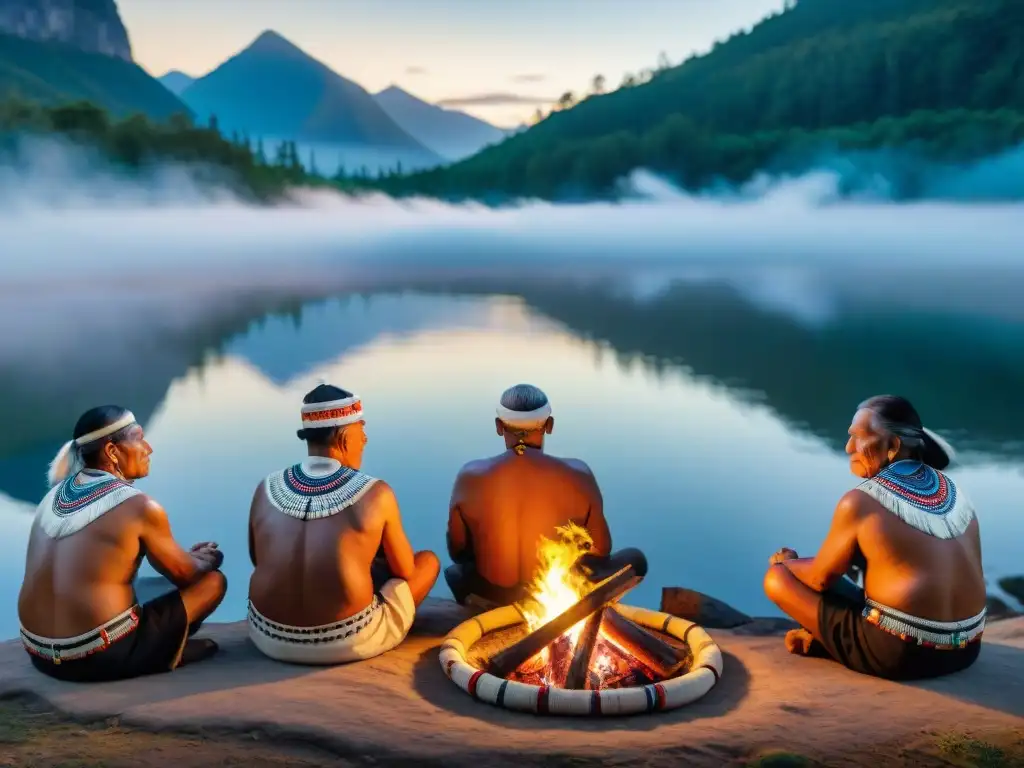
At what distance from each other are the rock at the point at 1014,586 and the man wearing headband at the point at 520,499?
221 cm

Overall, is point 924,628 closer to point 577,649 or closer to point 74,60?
point 577,649

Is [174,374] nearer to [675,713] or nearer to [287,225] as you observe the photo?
[675,713]

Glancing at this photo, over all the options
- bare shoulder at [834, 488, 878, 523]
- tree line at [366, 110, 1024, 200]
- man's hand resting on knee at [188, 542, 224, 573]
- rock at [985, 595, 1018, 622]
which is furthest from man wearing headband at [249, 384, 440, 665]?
tree line at [366, 110, 1024, 200]

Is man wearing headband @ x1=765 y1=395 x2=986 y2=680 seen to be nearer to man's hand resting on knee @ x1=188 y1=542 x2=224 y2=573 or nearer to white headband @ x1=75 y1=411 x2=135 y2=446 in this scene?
man's hand resting on knee @ x1=188 y1=542 x2=224 y2=573

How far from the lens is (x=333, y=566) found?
2840mm

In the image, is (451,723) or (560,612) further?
(560,612)

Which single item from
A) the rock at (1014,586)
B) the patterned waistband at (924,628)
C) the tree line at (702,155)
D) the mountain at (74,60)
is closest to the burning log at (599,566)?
the patterned waistband at (924,628)

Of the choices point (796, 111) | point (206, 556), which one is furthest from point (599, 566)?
point (796, 111)

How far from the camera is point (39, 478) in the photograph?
6.71 m

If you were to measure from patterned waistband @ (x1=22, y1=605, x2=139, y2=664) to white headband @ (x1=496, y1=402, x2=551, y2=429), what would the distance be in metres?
1.22

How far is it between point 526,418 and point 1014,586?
2.65m

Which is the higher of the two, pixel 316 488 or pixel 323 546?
pixel 316 488

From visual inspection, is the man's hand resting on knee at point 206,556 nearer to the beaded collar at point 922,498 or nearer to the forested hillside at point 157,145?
the beaded collar at point 922,498

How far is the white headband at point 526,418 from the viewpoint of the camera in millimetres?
3314
